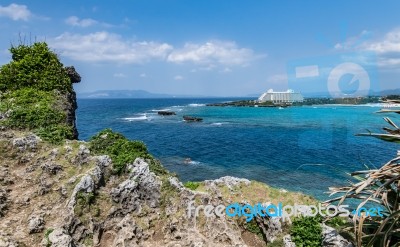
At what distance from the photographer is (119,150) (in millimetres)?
16906

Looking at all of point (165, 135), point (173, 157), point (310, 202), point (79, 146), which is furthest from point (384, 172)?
point (165, 135)

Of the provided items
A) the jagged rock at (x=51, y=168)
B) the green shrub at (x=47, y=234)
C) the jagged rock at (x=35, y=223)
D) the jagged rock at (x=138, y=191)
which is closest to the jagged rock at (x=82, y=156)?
the jagged rock at (x=51, y=168)

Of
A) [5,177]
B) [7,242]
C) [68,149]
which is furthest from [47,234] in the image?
[68,149]

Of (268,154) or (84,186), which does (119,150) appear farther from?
(268,154)

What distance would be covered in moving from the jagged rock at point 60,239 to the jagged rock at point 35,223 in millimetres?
827

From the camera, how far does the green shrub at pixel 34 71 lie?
23.6 m

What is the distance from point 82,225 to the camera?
1321 centimetres

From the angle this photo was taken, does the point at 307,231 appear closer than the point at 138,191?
Yes

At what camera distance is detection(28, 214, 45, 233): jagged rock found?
12.7 metres

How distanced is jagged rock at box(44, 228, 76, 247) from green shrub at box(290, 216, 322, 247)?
9.10m

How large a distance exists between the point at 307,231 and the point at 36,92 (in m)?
20.3

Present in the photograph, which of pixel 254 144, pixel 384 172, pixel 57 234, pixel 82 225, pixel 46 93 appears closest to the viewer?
pixel 384 172

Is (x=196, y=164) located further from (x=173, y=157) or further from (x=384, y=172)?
(x=384, y=172)

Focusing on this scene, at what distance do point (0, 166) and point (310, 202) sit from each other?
1588 centimetres
